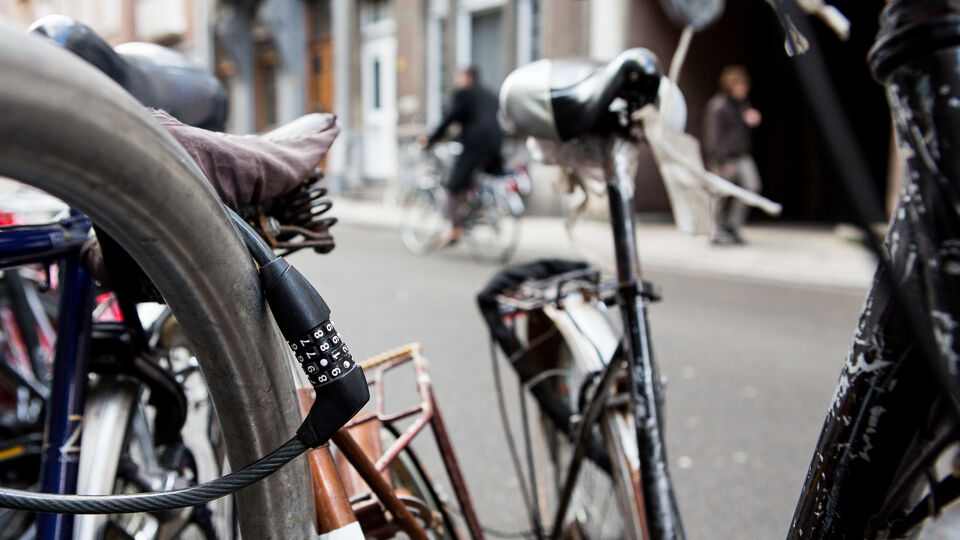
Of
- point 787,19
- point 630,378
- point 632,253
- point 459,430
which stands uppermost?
point 787,19

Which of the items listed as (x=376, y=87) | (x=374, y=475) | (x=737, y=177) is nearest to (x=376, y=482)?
(x=374, y=475)

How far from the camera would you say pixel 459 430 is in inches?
134

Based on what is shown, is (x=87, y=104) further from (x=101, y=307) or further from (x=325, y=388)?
(x=101, y=307)

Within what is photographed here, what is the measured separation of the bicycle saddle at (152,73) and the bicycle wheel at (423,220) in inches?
310

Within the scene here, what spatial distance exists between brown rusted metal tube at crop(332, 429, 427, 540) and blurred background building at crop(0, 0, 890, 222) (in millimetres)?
8070

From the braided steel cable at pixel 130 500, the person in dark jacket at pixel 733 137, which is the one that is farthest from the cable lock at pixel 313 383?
the person in dark jacket at pixel 733 137

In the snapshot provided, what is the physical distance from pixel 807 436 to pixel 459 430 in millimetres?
1516

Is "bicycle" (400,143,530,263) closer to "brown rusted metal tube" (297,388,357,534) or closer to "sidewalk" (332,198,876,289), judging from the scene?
"sidewalk" (332,198,876,289)

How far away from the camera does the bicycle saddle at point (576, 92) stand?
142cm

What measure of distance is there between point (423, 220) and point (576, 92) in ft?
27.4

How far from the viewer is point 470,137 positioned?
9.02m

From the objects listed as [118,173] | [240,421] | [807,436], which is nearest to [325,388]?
[240,421]

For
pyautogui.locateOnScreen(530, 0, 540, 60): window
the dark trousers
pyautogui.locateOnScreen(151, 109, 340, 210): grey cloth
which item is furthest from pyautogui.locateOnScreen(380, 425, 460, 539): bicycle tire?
pyautogui.locateOnScreen(530, 0, 540, 60): window

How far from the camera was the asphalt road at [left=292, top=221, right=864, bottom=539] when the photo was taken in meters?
2.80
